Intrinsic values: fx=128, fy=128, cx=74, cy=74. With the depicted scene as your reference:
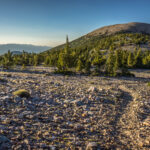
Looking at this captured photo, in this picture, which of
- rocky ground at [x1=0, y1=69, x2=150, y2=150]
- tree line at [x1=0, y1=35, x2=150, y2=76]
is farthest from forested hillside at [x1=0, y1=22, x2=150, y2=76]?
rocky ground at [x1=0, y1=69, x2=150, y2=150]

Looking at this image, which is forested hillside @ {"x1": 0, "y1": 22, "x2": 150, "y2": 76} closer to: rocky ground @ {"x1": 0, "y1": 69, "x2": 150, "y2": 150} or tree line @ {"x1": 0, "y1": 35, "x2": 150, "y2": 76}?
tree line @ {"x1": 0, "y1": 35, "x2": 150, "y2": 76}

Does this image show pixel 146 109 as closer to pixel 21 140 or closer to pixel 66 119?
pixel 66 119

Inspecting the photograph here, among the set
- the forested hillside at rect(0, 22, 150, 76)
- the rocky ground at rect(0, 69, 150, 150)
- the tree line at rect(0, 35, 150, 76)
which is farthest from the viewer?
the forested hillside at rect(0, 22, 150, 76)

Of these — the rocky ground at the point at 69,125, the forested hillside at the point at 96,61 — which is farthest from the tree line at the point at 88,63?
the rocky ground at the point at 69,125

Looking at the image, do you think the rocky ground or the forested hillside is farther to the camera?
the forested hillside

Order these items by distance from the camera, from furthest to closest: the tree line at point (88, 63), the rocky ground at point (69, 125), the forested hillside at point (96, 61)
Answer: the forested hillside at point (96, 61)
the tree line at point (88, 63)
the rocky ground at point (69, 125)

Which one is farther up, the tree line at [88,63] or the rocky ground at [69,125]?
the tree line at [88,63]

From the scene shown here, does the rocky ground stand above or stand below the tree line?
below

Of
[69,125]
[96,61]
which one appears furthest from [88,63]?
[69,125]

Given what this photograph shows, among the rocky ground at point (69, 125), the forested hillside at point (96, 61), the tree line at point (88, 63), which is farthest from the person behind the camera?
the forested hillside at point (96, 61)

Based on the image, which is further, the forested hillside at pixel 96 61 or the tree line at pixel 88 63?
the forested hillside at pixel 96 61

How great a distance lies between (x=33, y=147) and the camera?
5492 millimetres

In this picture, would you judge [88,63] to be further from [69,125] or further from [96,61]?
[69,125]

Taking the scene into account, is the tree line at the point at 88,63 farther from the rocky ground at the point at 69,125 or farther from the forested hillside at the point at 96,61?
the rocky ground at the point at 69,125
